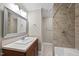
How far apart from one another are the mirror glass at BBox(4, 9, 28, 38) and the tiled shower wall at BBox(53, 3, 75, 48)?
41 centimetres

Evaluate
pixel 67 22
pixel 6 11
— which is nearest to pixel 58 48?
pixel 67 22

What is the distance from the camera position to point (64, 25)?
131 centimetres

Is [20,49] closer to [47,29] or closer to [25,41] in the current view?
[25,41]

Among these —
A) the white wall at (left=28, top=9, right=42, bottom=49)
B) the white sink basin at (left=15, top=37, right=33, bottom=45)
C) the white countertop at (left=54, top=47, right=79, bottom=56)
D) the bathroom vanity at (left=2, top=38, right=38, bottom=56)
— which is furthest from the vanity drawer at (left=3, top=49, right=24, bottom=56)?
the white countertop at (left=54, top=47, right=79, bottom=56)

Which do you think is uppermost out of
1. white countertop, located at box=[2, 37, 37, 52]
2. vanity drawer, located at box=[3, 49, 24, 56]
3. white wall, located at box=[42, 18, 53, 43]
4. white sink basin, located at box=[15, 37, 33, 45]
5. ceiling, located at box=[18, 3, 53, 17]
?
ceiling, located at box=[18, 3, 53, 17]

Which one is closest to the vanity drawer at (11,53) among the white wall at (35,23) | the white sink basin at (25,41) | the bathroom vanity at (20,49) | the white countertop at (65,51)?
the bathroom vanity at (20,49)

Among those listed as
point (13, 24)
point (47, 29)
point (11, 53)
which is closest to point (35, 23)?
point (47, 29)

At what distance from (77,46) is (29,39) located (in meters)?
0.63

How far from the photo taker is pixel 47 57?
1.29 meters

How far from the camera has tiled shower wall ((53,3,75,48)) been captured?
129 centimetres

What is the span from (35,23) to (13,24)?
11.3 inches

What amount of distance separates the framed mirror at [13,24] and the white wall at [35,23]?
7 centimetres

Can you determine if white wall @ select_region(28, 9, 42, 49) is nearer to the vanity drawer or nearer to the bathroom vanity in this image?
the bathroom vanity

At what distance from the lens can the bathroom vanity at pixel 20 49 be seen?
1.22 m
